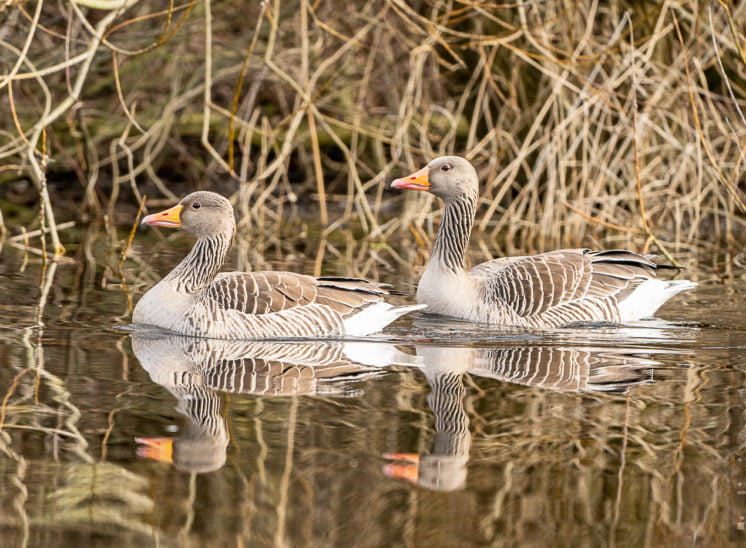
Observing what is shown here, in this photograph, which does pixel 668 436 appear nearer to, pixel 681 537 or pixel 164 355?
pixel 681 537

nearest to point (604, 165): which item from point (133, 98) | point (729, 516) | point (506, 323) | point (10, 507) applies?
point (506, 323)

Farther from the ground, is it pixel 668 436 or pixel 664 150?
pixel 664 150

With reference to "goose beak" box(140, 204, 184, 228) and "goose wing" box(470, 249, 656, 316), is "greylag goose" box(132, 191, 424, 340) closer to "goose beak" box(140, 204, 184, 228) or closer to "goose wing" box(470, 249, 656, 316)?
"goose beak" box(140, 204, 184, 228)

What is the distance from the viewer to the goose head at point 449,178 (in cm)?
1077

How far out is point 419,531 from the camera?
16.0ft

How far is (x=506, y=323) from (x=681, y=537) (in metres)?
5.25

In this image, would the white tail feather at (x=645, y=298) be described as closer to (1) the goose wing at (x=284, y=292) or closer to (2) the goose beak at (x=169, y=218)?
(1) the goose wing at (x=284, y=292)

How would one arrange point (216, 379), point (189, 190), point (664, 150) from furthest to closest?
point (189, 190)
point (664, 150)
point (216, 379)

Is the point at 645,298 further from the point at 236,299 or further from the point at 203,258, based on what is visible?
the point at 203,258

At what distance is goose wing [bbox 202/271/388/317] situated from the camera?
9039 mm

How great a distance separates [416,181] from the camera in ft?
35.0

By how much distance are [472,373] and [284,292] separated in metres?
1.88

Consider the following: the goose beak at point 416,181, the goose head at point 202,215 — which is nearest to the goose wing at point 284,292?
the goose head at point 202,215

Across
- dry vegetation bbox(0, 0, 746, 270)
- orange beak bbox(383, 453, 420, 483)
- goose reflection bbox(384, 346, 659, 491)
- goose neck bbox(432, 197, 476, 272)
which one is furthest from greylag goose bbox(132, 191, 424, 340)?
orange beak bbox(383, 453, 420, 483)
